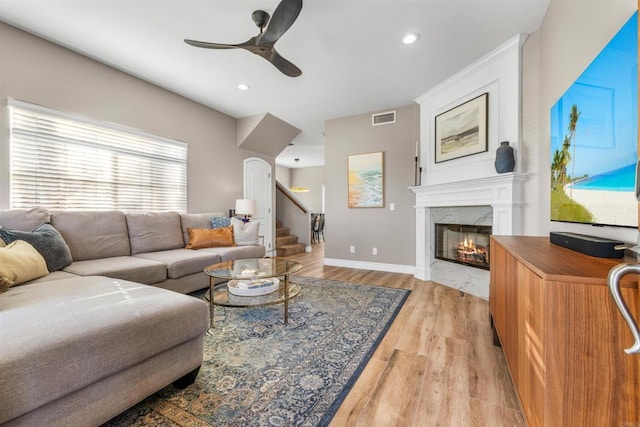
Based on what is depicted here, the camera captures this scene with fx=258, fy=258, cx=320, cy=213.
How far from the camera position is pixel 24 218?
2.22 meters

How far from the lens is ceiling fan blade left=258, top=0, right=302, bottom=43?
5.52 ft

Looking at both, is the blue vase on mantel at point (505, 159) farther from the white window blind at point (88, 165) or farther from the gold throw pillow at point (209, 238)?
the white window blind at point (88, 165)

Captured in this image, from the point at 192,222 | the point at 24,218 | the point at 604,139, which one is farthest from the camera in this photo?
the point at 192,222

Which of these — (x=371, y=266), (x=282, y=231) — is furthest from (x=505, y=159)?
(x=282, y=231)

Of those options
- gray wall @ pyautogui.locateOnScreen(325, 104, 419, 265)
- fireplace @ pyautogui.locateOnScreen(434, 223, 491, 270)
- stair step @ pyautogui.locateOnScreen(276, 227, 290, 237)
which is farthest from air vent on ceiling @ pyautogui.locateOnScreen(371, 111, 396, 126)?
stair step @ pyautogui.locateOnScreen(276, 227, 290, 237)

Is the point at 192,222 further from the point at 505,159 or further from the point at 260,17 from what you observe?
the point at 505,159

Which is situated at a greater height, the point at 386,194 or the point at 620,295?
the point at 386,194

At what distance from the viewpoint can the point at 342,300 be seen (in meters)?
2.79

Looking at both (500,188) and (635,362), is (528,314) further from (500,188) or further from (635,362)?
(500,188)

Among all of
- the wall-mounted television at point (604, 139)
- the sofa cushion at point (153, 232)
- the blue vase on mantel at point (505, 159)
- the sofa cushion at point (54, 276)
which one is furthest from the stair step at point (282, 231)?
the wall-mounted television at point (604, 139)

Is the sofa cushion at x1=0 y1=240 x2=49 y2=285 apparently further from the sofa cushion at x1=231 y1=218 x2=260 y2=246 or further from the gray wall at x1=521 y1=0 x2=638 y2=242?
the gray wall at x1=521 y1=0 x2=638 y2=242

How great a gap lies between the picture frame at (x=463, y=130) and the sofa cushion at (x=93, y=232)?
398 centimetres

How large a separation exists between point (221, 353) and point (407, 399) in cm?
120

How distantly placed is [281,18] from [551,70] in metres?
2.17
